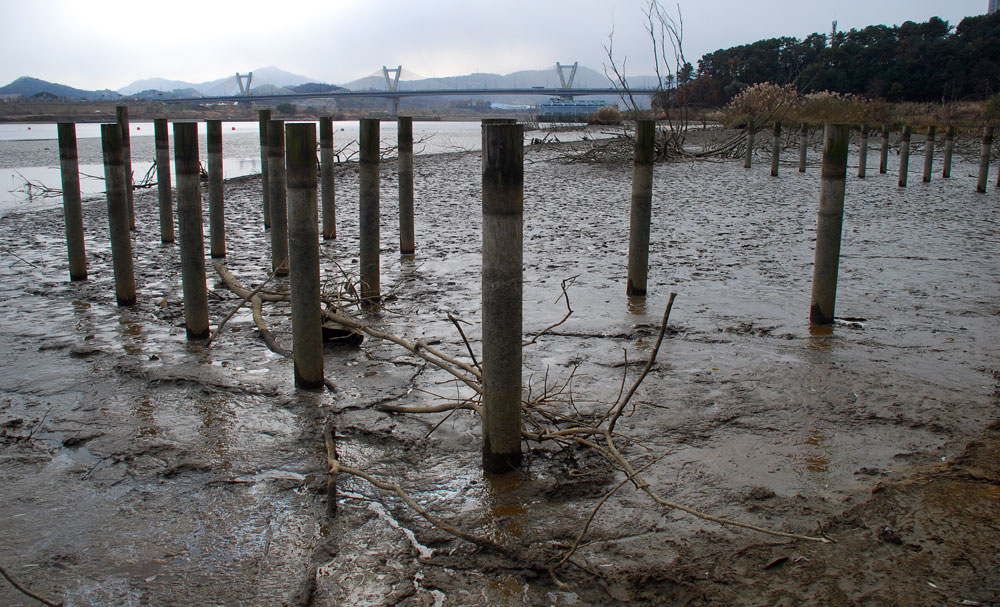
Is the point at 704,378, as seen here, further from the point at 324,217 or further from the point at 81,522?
the point at 324,217

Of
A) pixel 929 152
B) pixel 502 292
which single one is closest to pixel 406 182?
pixel 502 292

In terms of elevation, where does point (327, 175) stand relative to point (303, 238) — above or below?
above

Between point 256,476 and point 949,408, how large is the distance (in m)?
3.85

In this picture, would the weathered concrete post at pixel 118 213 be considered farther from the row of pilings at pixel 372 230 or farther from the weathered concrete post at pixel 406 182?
the weathered concrete post at pixel 406 182

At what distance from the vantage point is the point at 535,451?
407 cm

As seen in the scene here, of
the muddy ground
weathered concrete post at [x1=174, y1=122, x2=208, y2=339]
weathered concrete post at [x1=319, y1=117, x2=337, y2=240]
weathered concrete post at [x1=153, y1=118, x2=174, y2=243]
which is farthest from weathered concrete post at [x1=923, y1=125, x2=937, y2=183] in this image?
weathered concrete post at [x1=174, y1=122, x2=208, y2=339]

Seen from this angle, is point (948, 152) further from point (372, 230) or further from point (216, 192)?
point (216, 192)

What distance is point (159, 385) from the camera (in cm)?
517

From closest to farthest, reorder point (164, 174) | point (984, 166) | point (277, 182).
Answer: point (277, 182)
point (164, 174)
point (984, 166)

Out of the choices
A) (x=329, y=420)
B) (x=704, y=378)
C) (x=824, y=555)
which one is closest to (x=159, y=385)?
(x=329, y=420)

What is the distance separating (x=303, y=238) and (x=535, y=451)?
6.55 ft

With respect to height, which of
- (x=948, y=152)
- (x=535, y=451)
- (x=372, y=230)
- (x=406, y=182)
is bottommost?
(x=535, y=451)

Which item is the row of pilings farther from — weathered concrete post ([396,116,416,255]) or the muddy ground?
the muddy ground

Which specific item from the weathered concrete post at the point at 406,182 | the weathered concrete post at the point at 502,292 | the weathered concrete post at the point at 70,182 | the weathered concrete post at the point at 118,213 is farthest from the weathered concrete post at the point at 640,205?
the weathered concrete post at the point at 70,182
